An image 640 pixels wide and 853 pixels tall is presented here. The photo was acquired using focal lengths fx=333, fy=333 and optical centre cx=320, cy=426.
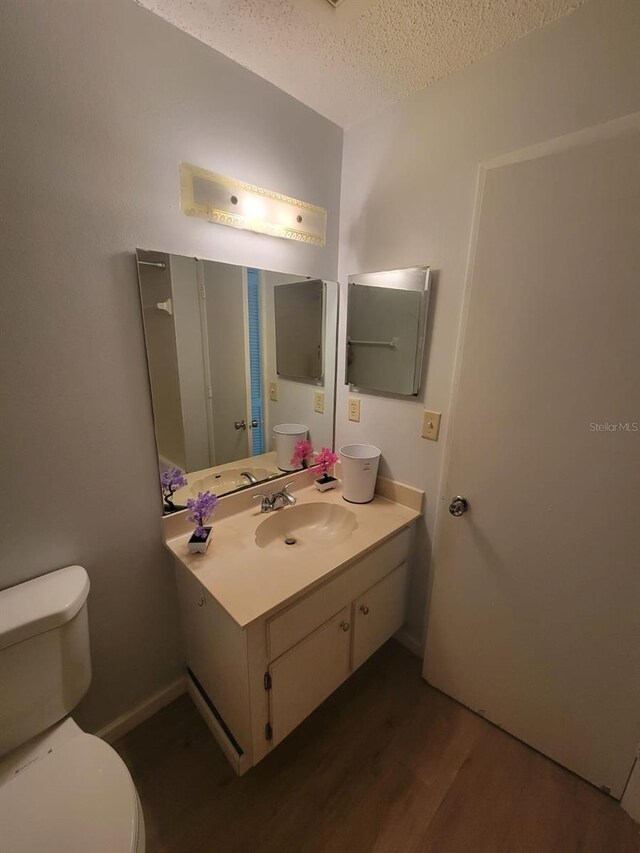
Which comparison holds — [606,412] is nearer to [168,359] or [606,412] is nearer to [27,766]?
[168,359]

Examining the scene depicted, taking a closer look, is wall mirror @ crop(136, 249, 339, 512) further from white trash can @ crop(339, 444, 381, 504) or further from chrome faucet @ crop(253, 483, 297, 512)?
white trash can @ crop(339, 444, 381, 504)

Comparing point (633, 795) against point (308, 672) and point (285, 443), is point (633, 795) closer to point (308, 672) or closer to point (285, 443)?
point (308, 672)

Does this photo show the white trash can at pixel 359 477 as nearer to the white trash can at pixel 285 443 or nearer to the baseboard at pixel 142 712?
the white trash can at pixel 285 443

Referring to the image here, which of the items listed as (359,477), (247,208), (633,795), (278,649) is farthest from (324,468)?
(633,795)

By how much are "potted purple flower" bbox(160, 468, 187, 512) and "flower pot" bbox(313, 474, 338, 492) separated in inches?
25.3

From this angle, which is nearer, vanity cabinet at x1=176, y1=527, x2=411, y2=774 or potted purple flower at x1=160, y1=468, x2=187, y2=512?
vanity cabinet at x1=176, y1=527, x2=411, y2=774

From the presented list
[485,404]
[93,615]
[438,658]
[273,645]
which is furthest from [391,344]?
[93,615]

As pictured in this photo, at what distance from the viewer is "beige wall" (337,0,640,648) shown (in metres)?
0.89

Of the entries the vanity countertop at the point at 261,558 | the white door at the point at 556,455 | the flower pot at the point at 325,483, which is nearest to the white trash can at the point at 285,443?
the flower pot at the point at 325,483

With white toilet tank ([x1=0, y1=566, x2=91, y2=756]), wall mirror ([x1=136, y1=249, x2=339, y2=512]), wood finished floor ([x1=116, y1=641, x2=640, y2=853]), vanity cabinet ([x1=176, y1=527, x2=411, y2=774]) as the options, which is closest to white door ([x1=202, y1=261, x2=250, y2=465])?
wall mirror ([x1=136, y1=249, x2=339, y2=512])

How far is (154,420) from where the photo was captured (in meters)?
1.14

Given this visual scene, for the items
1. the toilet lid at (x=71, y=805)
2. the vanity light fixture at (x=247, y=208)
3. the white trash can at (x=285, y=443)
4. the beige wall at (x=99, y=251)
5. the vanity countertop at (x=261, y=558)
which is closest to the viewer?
the toilet lid at (x=71, y=805)

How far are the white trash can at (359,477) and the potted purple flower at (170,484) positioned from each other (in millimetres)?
689

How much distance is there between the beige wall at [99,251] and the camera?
0.84 m
